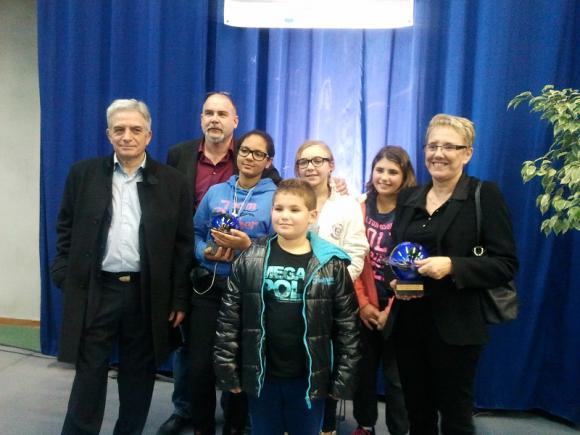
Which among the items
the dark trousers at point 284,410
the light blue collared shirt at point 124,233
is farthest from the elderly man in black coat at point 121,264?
the dark trousers at point 284,410

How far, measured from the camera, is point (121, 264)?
2.20 m

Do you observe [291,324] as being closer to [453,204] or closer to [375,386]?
[453,204]

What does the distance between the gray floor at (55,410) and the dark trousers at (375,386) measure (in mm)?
218

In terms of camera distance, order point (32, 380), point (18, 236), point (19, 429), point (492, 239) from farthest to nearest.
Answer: point (18, 236) → point (32, 380) → point (19, 429) → point (492, 239)

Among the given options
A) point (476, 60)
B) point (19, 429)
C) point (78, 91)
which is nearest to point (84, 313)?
Result: point (19, 429)

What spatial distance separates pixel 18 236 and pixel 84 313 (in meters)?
2.35

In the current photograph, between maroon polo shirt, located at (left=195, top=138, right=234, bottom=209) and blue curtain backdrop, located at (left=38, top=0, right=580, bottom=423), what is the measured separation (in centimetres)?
61

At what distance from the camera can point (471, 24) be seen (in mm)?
2893

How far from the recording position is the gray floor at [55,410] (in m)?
2.76

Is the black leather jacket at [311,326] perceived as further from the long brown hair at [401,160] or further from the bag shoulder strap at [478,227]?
the long brown hair at [401,160]

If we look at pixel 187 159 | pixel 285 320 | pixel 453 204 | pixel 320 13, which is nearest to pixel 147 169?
pixel 187 159

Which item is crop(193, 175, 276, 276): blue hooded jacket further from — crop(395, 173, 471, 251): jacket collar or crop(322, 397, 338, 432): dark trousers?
crop(322, 397, 338, 432): dark trousers

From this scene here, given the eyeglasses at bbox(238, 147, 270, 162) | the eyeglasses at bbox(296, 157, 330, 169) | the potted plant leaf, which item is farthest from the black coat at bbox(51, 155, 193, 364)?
the potted plant leaf

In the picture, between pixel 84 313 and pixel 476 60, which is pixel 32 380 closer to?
pixel 84 313
